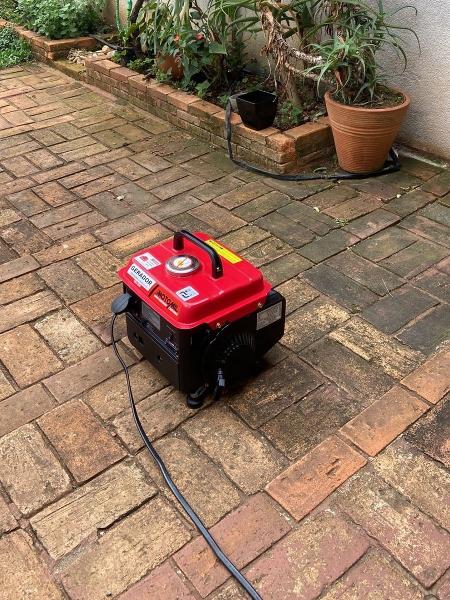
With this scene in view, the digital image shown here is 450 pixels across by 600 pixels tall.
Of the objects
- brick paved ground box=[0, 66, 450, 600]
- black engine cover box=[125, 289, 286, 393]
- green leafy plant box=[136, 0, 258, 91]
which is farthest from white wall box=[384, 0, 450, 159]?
black engine cover box=[125, 289, 286, 393]

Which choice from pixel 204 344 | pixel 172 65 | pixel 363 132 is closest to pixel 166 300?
pixel 204 344

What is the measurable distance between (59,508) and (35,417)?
402 millimetres

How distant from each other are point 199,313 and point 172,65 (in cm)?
325

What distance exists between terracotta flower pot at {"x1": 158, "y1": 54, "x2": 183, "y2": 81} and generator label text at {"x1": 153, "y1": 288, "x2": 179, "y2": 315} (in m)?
3.05

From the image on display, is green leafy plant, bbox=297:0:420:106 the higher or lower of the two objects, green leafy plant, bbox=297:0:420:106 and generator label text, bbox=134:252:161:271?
the higher

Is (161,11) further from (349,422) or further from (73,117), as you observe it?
(349,422)

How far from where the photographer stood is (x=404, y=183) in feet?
11.4

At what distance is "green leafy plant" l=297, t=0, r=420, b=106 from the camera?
3248mm

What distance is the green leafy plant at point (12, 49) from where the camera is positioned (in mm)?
5862

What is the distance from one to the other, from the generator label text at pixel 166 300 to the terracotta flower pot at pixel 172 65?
9.99ft

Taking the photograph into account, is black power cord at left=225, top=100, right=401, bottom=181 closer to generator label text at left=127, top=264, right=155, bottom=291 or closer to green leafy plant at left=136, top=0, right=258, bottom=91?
green leafy plant at left=136, top=0, right=258, bottom=91

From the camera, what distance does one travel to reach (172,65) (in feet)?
14.8

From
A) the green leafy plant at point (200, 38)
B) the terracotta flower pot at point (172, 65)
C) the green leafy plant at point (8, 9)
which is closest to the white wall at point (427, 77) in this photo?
the green leafy plant at point (200, 38)

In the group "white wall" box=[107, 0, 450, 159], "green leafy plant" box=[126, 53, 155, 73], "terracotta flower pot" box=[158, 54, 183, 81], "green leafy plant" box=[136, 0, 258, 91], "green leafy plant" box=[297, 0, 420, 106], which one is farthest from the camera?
"green leafy plant" box=[126, 53, 155, 73]
